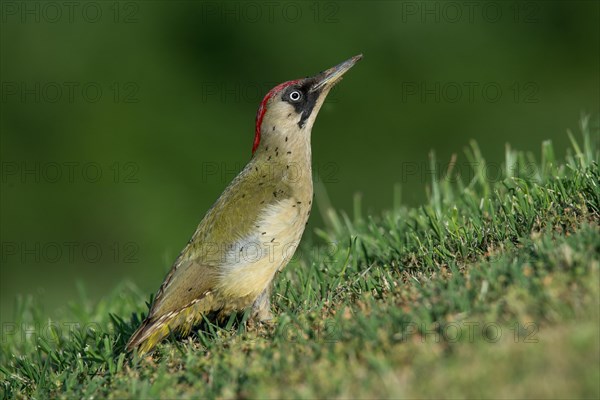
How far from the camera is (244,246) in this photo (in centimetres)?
450

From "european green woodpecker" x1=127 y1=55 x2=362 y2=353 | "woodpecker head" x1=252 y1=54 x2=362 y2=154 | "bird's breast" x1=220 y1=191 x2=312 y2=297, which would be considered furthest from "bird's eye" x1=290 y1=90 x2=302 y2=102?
"bird's breast" x1=220 y1=191 x2=312 y2=297

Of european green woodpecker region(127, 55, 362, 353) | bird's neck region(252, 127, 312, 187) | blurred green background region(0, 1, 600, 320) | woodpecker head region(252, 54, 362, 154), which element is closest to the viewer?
european green woodpecker region(127, 55, 362, 353)

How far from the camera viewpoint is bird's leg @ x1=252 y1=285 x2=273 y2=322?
13.7ft

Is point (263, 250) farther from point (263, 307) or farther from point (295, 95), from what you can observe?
point (295, 95)

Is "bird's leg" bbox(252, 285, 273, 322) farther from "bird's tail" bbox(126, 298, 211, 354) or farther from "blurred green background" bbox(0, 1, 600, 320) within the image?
"blurred green background" bbox(0, 1, 600, 320)

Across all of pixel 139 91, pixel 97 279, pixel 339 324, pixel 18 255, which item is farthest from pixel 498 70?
pixel 339 324

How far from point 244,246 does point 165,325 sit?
57 centimetres

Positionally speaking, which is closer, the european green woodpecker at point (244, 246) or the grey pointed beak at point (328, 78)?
the european green woodpecker at point (244, 246)

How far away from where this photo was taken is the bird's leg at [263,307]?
13.7 feet

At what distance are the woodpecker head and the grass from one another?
2.31ft

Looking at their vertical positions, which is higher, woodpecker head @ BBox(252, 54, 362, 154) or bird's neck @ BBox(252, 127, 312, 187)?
woodpecker head @ BBox(252, 54, 362, 154)

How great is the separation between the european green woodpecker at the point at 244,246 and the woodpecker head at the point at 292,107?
0.02m

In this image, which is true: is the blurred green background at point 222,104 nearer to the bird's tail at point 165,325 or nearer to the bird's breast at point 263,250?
the bird's breast at point 263,250

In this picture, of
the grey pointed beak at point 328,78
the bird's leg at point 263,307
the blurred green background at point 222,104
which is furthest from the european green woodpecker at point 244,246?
the blurred green background at point 222,104
